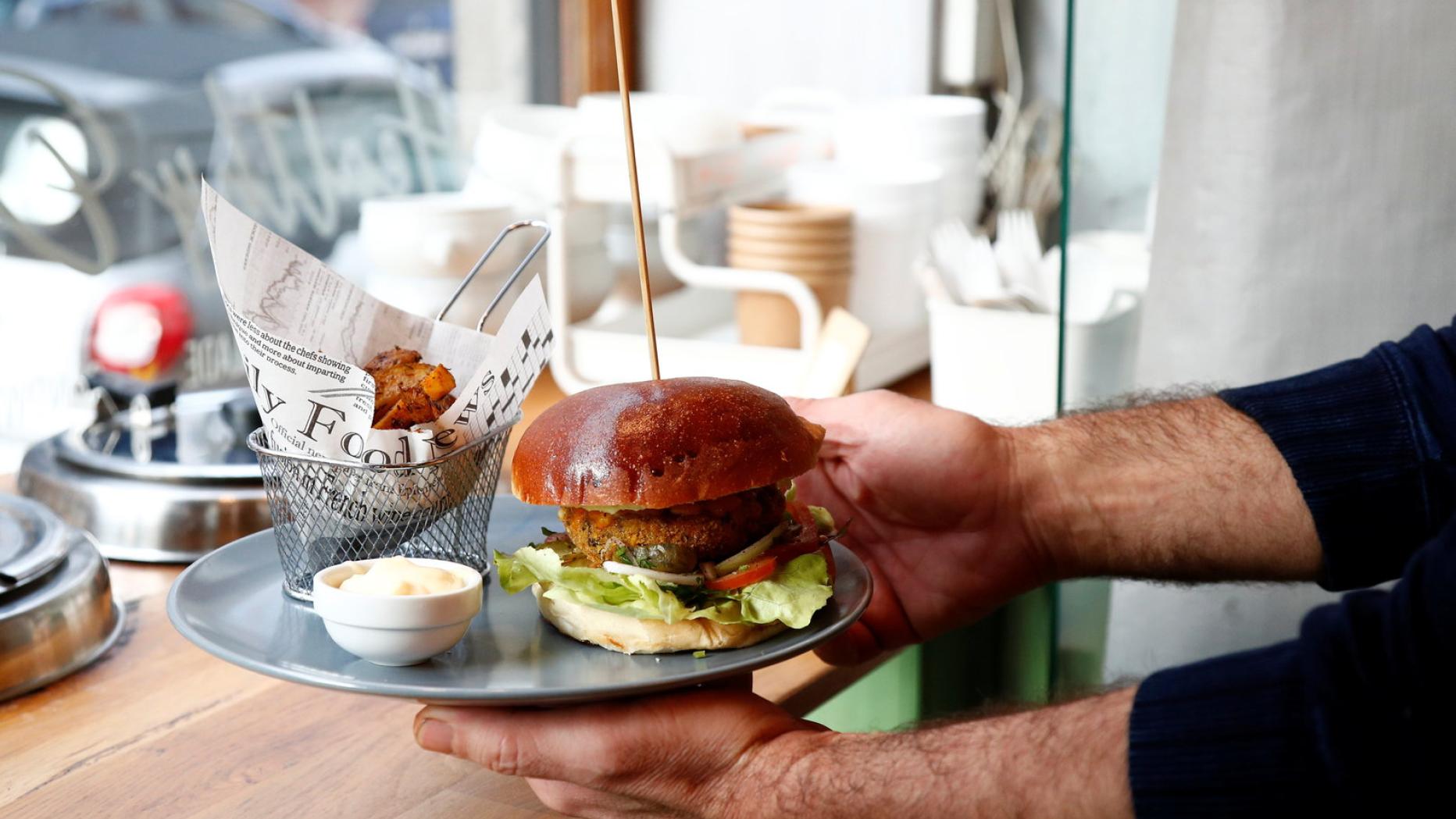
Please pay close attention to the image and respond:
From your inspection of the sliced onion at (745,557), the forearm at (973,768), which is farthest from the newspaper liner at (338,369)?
the forearm at (973,768)

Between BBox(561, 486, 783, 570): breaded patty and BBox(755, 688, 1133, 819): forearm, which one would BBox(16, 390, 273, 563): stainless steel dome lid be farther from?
BBox(755, 688, 1133, 819): forearm

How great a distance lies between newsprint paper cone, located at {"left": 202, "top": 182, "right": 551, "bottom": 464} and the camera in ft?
3.29

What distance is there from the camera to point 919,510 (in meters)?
1.41

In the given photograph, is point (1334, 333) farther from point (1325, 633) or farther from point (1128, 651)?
point (1325, 633)

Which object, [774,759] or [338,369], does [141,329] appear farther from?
[774,759]

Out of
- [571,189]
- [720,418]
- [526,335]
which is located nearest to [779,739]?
[720,418]

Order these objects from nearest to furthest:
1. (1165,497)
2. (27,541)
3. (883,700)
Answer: (27,541) < (1165,497) < (883,700)

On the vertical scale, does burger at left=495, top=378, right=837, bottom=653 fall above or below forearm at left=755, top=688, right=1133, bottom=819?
above

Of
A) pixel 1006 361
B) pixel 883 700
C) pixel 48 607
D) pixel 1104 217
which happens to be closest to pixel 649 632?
pixel 48 607

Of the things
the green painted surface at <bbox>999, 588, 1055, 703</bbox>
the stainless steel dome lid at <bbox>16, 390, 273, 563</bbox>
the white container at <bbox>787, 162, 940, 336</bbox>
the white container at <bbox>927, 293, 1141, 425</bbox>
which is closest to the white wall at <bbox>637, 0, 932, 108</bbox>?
the white container at <bbox>787, 162, 940, 336</bbox>

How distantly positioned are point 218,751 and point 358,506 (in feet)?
0.72

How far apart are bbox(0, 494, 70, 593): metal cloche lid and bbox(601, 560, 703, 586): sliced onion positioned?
0.52 meters

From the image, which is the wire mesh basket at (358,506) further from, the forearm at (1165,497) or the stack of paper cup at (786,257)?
the stack of paper cup at (786,257)

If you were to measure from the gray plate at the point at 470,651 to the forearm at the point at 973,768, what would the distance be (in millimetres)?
82
